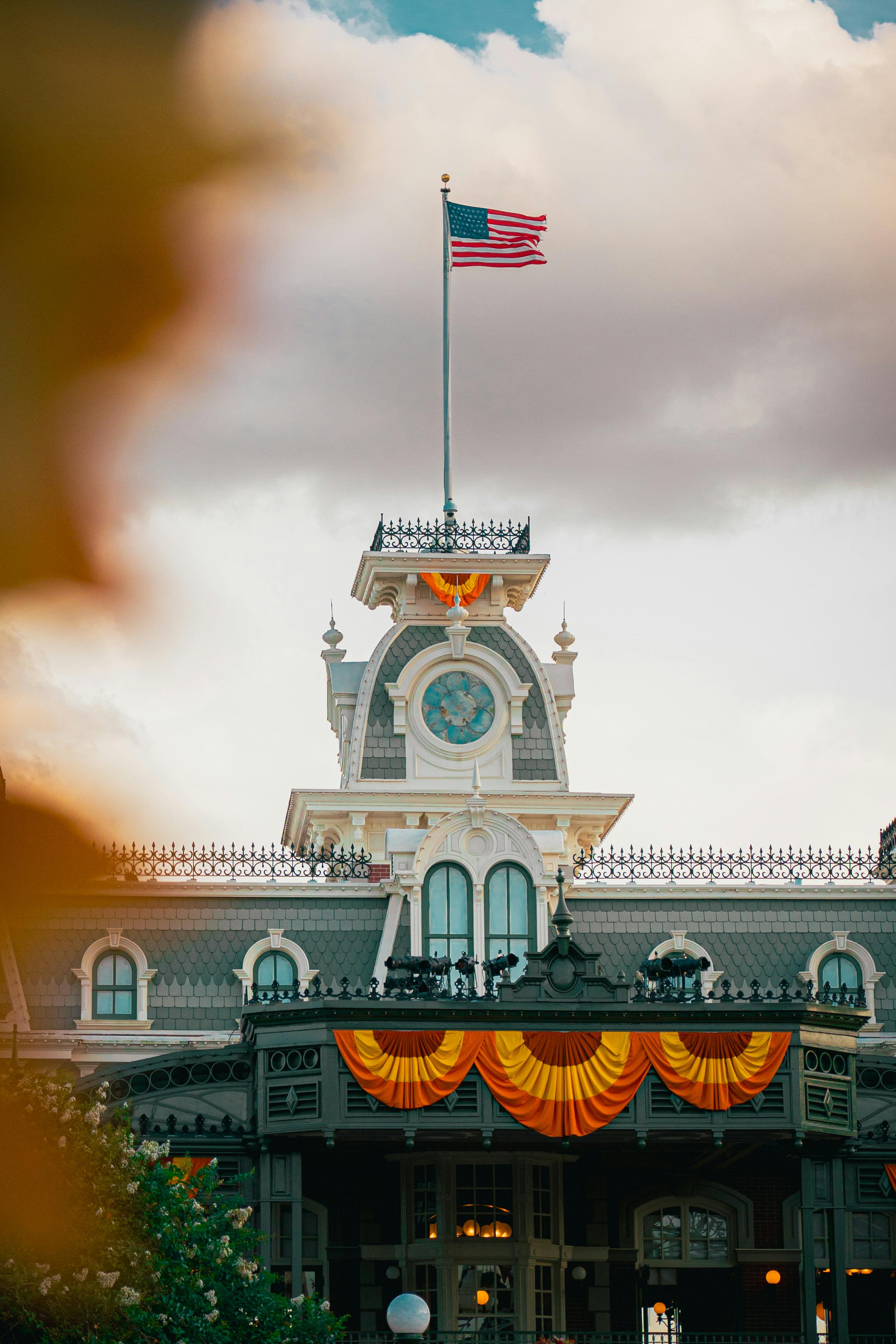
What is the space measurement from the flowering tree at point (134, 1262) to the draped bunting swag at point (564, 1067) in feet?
10.6

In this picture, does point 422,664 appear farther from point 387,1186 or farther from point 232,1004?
point 387,1186

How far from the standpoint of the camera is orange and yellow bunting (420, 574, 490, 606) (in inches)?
1655

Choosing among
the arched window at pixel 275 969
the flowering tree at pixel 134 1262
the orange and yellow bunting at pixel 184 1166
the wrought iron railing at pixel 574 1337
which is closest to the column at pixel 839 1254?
the wrought iron railing at pixel 574 1337

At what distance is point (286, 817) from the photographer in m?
44.4

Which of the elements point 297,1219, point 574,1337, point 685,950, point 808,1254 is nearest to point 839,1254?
point 808,1254

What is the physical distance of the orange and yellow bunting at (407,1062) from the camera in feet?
99.2

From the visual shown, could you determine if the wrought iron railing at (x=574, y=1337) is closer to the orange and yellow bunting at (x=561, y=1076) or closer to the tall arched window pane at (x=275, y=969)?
the orange and yellow bunting at (x=561, y=1076)

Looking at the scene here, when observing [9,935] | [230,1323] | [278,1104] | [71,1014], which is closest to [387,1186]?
[278,1104]

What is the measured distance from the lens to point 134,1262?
72.6 ft

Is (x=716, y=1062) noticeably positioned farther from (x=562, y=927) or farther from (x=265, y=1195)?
(x=265, y=1195)

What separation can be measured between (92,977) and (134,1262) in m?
15.2

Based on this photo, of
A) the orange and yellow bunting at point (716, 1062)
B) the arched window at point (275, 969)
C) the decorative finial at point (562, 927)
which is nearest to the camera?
the orange and yellow bunting at point (716, 1062)

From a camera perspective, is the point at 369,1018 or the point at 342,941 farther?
the point at 342,941

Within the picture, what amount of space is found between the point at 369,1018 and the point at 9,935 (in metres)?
25.8
